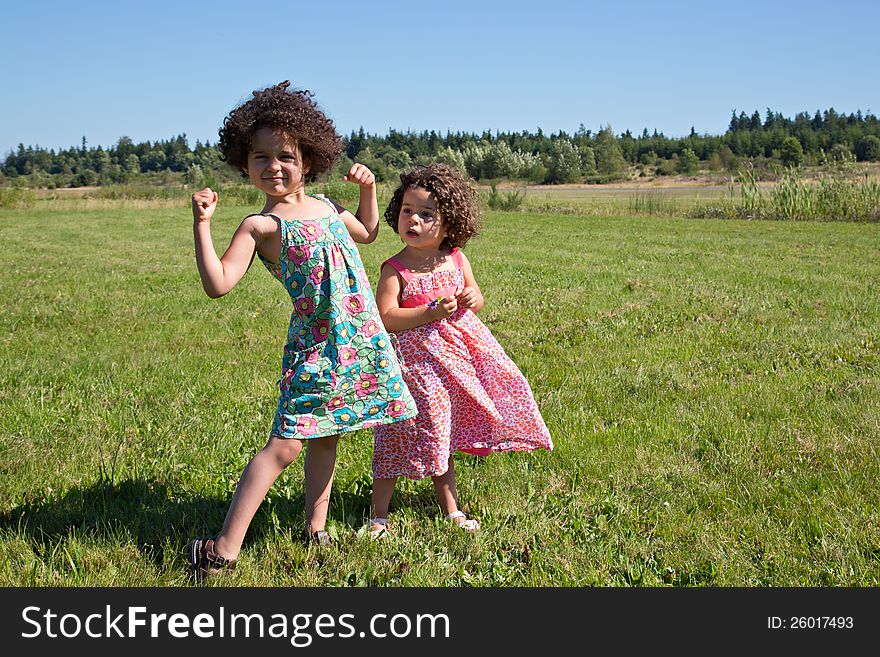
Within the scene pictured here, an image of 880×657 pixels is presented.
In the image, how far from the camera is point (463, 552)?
3.15 metres

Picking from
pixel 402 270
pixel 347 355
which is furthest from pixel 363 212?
pixel 347 355

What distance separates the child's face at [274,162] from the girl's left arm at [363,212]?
0.92 ft

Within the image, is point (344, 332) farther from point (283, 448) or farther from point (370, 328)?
point (283, 448)

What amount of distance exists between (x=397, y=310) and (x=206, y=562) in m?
1.20

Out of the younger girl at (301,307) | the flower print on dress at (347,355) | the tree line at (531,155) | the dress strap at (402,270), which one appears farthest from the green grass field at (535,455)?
the tree line at (531,155)

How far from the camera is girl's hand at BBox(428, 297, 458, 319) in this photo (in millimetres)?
3080

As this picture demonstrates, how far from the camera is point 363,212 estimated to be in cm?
326

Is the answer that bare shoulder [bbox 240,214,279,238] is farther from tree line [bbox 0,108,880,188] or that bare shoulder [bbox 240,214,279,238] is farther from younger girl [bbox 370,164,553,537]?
tree line [bbox 0,108,880,188]

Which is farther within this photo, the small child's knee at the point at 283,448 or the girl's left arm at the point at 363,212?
the girl's left arm at the point at 363,212

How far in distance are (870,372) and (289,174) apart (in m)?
4.70

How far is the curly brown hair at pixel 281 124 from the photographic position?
2.83 meters

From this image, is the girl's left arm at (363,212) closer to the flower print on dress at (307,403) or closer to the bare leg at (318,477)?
the flower print on dress at (307,403)

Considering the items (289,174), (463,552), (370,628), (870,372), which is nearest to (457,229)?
(289,174)

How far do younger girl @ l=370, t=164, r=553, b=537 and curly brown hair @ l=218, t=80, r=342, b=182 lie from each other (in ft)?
1.41
